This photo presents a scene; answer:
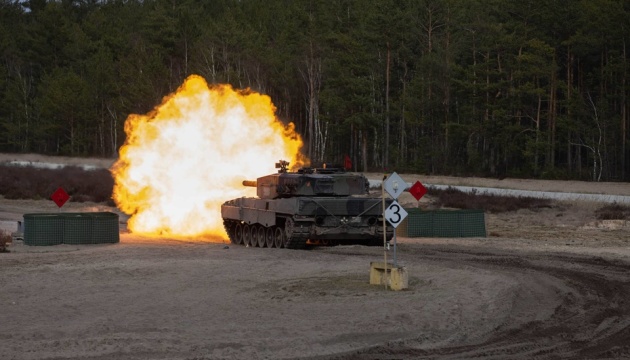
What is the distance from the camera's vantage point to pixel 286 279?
22.1 meters

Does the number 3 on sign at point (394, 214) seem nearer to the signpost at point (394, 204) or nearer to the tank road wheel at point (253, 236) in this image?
the signpost at point (394, 204)

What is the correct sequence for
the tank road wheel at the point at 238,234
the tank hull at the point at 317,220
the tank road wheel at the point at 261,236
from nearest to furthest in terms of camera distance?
the tank hull at the point at 317,220, the tank road wheel at the point at 261,236, the tank road wheel at the point at 238,234

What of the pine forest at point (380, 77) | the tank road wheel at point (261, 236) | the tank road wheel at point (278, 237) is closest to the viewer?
the tank road wheel at point (278, 237)

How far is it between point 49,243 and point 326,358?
19.0 meters

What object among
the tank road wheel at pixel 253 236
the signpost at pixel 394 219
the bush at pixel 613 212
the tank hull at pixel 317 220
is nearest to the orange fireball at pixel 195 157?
the tank road wheel at pixel 253 236

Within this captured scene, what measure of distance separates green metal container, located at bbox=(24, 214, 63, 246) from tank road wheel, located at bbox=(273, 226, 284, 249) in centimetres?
678

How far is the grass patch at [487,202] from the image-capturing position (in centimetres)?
4531

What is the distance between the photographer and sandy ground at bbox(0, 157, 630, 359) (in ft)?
47.4

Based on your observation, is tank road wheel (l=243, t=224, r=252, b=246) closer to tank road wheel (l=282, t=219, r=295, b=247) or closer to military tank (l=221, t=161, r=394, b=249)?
military tank (l=221, t=161, r=394, b=249)

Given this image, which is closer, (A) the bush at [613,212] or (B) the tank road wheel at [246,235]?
(B) the tank road wheel at [246,235]

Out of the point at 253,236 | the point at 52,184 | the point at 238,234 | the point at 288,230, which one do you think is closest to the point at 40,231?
the point at 238,234

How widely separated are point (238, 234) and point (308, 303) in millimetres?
15194

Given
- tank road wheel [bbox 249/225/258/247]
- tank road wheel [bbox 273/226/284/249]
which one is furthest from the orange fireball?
tank road wheel [bbox 273/226/284/249]

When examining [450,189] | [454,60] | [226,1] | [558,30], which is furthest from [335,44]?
[226,1]
